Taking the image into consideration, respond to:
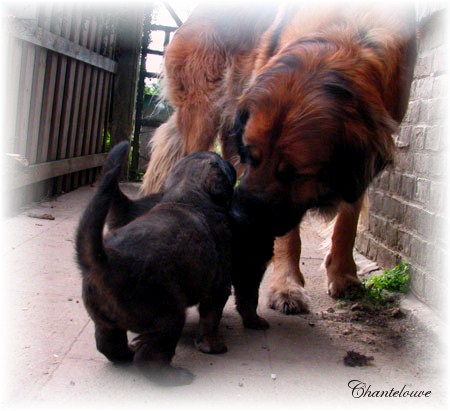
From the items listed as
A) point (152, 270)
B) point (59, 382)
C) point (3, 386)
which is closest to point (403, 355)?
point (152, 270)

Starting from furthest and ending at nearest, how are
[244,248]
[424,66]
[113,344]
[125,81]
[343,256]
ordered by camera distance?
[125,81] → [343,256] → [424,66] → [244,248] → [113,344]

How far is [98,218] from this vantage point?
88.0 inches

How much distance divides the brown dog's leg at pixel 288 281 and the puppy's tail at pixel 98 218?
1730mm

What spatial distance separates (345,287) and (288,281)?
1.53ft

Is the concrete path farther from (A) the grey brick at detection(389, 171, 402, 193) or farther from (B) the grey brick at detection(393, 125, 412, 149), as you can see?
(B) the grey brick at detection(393, 125, 412, 149)

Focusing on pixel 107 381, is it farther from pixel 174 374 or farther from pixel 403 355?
pixel 403 355

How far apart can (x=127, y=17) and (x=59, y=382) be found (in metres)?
6.97

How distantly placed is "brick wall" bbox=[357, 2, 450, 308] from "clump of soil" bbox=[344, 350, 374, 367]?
28.0 inches

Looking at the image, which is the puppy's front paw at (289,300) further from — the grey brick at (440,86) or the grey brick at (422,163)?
the grey brick at (440,86)

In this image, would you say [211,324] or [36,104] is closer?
[211,324]

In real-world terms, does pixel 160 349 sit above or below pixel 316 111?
below

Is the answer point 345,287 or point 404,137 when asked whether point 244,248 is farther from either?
point 404,137

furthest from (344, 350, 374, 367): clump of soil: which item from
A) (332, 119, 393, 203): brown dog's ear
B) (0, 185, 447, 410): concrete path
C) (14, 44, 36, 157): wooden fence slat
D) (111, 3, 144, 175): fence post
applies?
(111, 3, 144, 175): fence post

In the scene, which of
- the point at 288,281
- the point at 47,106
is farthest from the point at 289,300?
the point at 47,106
